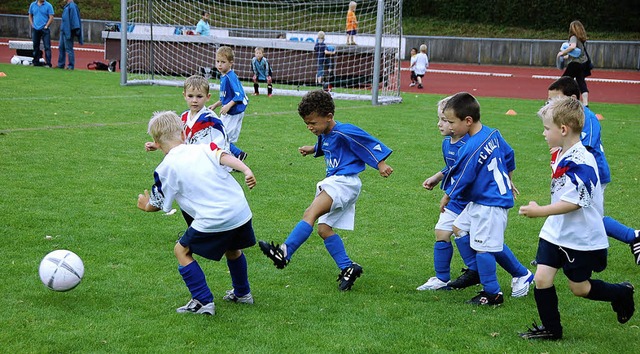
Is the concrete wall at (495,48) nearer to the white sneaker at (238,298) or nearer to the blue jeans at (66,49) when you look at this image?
the blue jeans at (66,49)

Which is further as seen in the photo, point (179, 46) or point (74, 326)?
point (179, 46)

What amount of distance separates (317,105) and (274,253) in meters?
1.14

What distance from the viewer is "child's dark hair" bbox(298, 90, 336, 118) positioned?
5.63 meters

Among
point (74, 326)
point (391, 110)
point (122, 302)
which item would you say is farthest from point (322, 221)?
point (391, 110)

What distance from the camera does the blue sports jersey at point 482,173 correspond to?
17.0 feet

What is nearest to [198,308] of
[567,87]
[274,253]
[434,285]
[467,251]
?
[274,253]

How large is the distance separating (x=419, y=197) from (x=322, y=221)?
127 inches

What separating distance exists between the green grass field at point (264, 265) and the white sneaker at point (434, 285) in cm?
9

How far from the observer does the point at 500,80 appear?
27281 millimetres

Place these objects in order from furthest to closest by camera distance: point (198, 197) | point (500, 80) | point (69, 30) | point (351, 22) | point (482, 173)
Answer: point (500, 80)
point (351, 22)
point (69, 30)
point (482, 173)
point (198, 197)

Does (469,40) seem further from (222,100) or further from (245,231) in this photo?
(245,231)

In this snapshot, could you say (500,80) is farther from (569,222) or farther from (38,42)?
(569,222)

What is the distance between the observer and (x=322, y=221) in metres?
5.84

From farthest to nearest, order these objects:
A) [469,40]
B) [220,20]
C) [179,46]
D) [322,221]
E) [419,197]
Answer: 1. [469,40]
2. [220,20]
3. [179,46]
4. [419,197]
5. [322,221]
